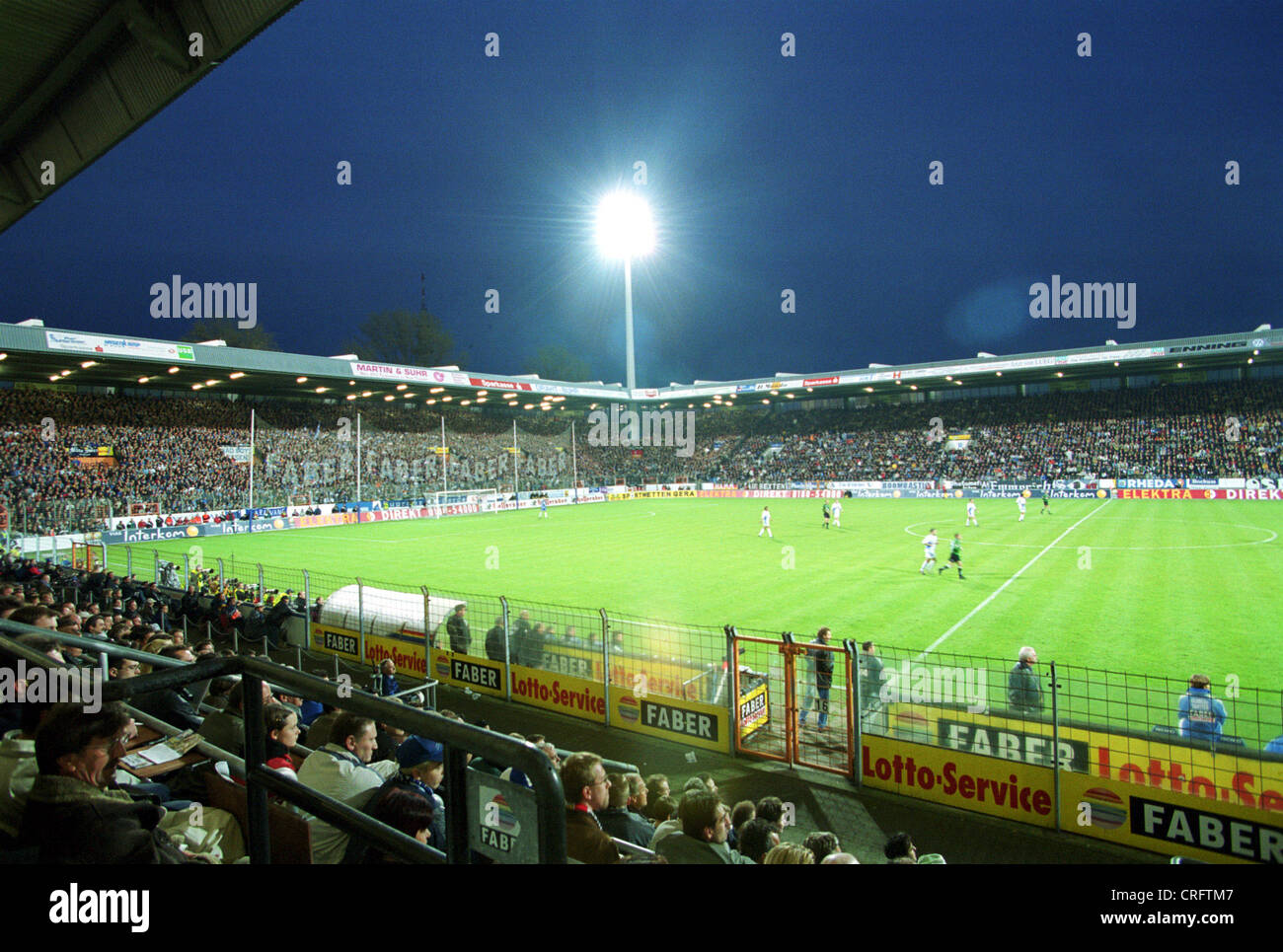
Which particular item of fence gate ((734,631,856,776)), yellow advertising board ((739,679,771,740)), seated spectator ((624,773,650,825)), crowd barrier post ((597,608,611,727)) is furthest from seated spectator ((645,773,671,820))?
crowd barrier post ((597,608,611,727))

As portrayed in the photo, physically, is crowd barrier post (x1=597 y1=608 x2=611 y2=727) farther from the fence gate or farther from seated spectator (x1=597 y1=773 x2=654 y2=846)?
seated spectator (x1=597 y1=773 x2=654 y2=846)

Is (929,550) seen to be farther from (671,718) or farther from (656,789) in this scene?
(656,789)

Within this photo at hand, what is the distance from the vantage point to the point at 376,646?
14.2 metres

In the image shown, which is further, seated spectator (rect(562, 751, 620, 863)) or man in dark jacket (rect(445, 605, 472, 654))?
man in dark jacket (rect(445, 605, 472, 654))

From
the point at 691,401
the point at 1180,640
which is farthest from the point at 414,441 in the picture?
the point at 1180,640

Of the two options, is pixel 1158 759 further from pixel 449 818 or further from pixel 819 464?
pixel 819 464

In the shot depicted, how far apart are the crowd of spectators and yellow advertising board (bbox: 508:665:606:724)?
33.0m

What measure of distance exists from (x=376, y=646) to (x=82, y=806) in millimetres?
12327

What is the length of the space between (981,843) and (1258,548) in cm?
2423

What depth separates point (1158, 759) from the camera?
7312 mm

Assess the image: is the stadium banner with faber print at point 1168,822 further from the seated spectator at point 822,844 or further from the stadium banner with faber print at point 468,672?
the stadium banner with faber print at point 468,672

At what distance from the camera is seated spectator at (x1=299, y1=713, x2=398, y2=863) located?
135 inches

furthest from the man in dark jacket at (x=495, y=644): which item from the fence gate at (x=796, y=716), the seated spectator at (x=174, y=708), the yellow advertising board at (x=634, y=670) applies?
the seated spectator at (x=174, y=708)

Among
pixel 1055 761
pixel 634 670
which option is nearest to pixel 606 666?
pixel 634 670
